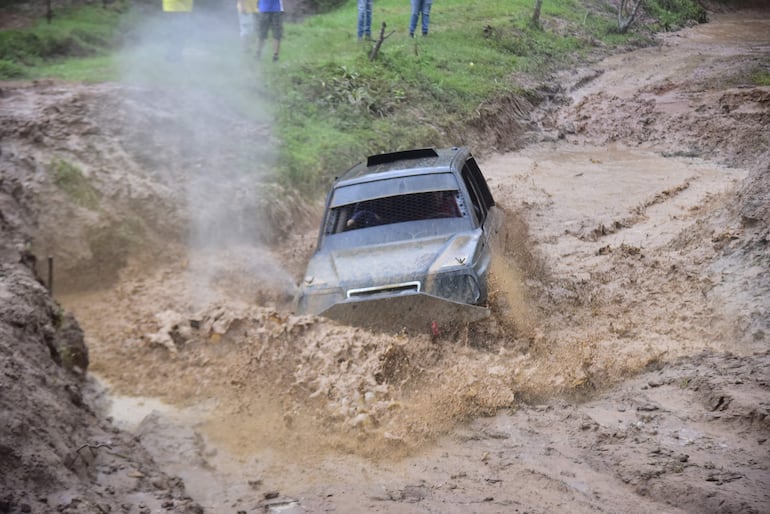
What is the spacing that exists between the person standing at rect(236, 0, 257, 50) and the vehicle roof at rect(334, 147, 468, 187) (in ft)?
26.1

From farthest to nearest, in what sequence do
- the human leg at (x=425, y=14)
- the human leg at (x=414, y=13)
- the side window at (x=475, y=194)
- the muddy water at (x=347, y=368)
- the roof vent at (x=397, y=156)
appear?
the human leg at (x=425, y=14)
the human leg at (x=414, y=13)
the roof vent at (x=397, y=156)
the side window at (x=475, y=194)
the muddy water at (x=347, y=368)

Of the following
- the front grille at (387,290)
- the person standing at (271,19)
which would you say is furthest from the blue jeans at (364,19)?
the front grille at (387,290)

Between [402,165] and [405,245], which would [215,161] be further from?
[405,245]

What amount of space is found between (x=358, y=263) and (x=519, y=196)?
23.9ft

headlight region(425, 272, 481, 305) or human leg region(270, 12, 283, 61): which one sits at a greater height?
human leg region(270, 12, 283, 61)

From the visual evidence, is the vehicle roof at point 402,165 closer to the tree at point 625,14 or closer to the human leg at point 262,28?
the human leg at point 262,28

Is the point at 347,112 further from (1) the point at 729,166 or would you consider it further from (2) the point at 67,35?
(1) the point at 729,166

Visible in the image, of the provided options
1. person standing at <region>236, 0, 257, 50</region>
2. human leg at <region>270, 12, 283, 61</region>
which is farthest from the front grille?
person standing at <region>236, 0, 257, 50</region>

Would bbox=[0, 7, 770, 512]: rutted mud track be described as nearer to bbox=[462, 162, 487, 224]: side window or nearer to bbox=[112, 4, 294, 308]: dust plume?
bbox=[112, 4, 294, 308]: dust plume

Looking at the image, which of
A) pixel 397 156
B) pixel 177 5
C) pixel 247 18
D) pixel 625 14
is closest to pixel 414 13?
pixel 247 18

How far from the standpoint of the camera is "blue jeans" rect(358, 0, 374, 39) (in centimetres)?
1891

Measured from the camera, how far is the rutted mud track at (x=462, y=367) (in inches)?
216

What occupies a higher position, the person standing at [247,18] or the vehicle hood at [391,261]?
the person standing at [247,18]

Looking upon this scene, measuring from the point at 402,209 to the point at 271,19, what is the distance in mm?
8351
